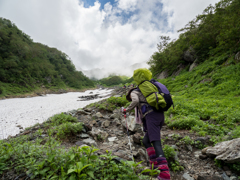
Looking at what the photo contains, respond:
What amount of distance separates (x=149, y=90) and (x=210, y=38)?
75.1 ft

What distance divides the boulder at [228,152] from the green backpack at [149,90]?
1.94 m

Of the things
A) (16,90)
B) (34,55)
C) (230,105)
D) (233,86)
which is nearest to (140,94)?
(230,105)

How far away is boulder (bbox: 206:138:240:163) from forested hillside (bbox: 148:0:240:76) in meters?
13.4

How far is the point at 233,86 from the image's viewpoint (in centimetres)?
849

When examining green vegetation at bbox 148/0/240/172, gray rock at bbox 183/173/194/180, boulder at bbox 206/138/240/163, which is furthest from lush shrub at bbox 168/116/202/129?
gray rock at bbox 183/173/194/180

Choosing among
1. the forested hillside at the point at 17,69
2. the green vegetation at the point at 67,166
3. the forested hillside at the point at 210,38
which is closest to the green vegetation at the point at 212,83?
the forested hillside at the point at 210,38

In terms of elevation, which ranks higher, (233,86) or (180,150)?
(233,86)

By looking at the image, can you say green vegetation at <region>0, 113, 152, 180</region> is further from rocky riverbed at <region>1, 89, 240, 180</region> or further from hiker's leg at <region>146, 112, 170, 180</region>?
rocky riverbed at <region>1, 89, 240, 180</region>

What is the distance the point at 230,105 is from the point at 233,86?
11.2 feet

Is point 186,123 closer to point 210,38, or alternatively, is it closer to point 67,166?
point 67,166

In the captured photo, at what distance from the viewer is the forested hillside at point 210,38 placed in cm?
1171

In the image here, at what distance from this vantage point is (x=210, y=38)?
1850 cm

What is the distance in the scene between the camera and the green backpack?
2.64 meters

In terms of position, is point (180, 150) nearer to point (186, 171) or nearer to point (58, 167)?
point (186, 171)
